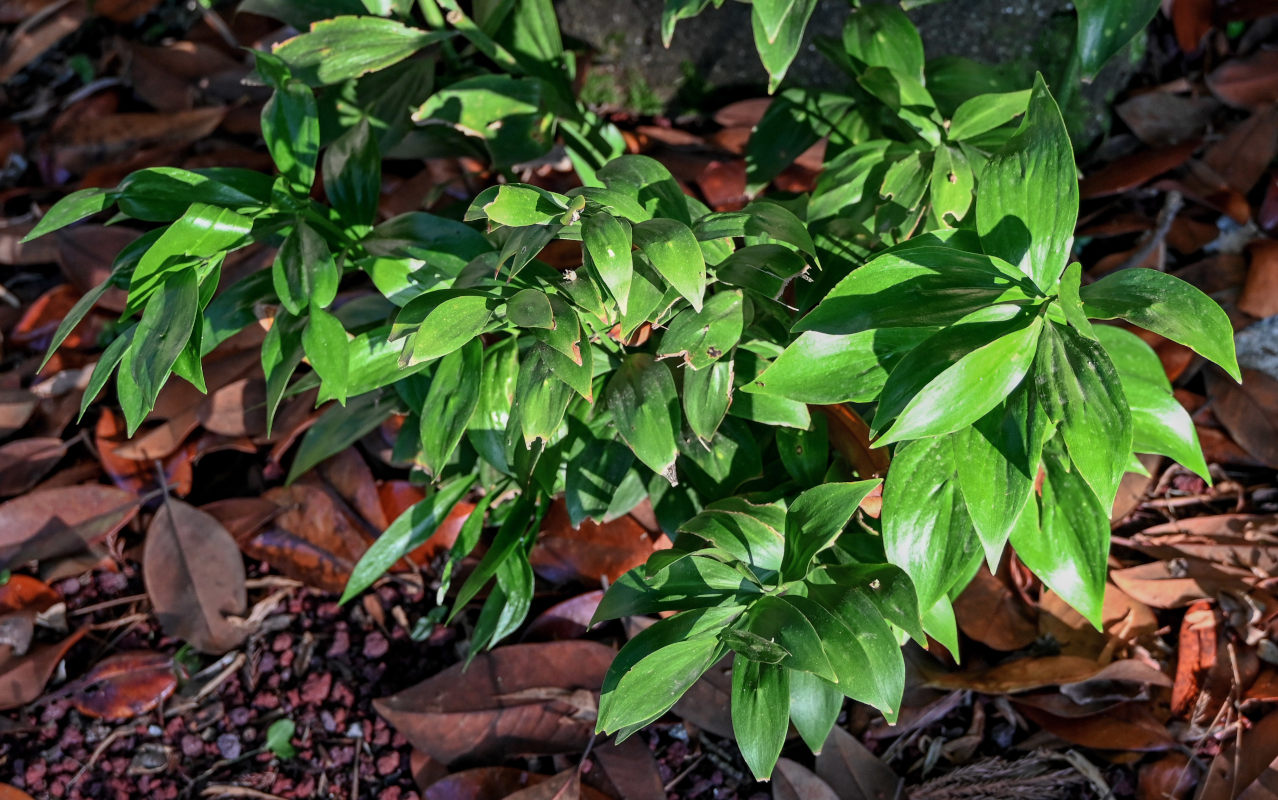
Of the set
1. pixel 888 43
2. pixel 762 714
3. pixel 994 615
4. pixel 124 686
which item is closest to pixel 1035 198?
pixel 888 43

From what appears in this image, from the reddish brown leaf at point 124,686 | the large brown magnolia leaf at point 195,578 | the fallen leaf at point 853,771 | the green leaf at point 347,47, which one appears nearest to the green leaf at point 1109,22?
the green leaf at point 347,47

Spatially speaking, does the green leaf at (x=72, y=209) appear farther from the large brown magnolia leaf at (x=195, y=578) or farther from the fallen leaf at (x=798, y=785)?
the fallen leaf at (x=798, y=785)

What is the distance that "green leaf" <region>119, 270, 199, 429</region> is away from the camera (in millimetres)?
1011

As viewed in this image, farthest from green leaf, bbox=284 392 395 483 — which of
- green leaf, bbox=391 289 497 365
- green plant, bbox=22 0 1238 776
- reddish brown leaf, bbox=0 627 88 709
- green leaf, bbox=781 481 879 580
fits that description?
green leaf, bbox=781 481 879 580

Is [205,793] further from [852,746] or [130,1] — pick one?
[130,1]

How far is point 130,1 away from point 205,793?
6.09ft

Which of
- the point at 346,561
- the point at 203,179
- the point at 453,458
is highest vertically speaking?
the point at 203,179

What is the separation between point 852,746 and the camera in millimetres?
1420

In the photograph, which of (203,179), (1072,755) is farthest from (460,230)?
(1072,755)

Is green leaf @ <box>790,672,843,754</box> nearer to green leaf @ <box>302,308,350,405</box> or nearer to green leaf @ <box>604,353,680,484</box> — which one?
green leaf @ <box>604,353,680,484</box>

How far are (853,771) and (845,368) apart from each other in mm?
712

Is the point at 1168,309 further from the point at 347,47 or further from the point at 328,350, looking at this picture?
the point at 347,47

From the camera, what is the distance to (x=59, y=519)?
176cm

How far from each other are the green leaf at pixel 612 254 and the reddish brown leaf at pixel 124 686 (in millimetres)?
1180
